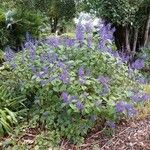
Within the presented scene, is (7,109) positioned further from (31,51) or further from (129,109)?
(129,109)

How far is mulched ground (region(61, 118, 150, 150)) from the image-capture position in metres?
4.66

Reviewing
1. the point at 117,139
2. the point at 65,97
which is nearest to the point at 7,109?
the point at 65,97

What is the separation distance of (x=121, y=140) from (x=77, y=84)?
2.75ft

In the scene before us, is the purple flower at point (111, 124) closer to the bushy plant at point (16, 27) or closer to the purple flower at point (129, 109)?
the purple flower at point (129, 109)

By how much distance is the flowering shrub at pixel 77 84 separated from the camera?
4.55m

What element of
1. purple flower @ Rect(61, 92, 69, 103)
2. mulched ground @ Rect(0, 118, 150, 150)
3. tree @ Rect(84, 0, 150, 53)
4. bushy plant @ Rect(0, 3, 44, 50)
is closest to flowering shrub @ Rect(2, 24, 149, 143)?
purple flower @ Rect(61, 92, 69, 103)

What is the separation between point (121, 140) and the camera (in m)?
4.77

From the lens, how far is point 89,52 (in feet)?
16.0

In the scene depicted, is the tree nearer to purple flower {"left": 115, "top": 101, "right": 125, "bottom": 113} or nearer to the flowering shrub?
the flowering shrub

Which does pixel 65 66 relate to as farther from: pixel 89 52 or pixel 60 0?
pixel 60 0

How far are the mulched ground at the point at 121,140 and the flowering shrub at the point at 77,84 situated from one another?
0.41 feet

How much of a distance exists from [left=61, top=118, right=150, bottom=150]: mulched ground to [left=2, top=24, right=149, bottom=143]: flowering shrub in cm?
12

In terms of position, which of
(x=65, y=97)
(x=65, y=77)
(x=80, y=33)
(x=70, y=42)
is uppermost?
(x=80, y=33)

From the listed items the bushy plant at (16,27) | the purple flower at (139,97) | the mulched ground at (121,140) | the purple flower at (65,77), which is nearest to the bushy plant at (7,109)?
the mulched ground at (121,140)
